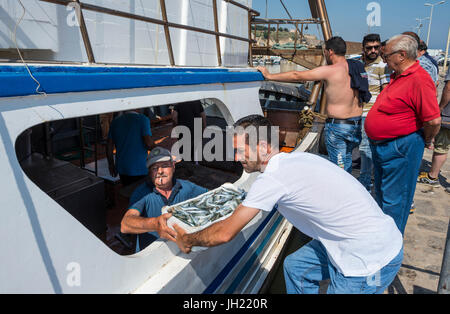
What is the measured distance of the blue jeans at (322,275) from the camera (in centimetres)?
186

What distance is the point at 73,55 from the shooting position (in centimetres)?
227

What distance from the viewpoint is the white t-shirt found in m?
1.58

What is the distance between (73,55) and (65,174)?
1199 mm

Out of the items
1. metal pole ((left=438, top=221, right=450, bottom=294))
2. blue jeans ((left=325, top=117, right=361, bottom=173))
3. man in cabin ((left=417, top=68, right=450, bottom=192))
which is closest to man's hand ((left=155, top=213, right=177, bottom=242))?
metal pole ((left=438, top=221, right=450, bottom=294))

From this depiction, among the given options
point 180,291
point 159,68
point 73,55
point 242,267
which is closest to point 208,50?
point 159,68

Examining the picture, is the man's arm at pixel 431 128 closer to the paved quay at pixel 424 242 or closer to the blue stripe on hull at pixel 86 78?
the paved quay at pixel 424 242

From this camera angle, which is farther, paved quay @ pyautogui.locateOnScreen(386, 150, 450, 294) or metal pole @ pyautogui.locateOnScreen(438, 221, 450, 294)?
paved quay @ pyautogui.locateOnScreen(386, 150, 450, 294)

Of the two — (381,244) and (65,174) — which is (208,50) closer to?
(65,174)

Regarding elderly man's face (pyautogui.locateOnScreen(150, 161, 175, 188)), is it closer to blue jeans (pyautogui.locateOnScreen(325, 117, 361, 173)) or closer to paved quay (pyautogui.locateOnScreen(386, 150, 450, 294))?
blue jeans (pyautogui.locateOnScreen(325, 117, 361, 173))

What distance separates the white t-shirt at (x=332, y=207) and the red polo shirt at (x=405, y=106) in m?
1.26

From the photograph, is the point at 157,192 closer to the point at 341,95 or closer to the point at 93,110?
the point at 93,110

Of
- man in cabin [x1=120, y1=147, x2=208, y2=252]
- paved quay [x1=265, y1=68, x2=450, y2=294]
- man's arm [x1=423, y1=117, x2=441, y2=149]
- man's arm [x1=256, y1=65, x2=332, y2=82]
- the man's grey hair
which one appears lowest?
paved quay [x1=265, y1=68, x2=450, y2=294]

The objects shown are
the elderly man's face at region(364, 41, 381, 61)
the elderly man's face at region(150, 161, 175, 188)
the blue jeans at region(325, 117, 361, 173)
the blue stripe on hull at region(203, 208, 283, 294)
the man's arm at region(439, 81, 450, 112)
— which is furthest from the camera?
the man's arm at region(439, 81, 450, 112)

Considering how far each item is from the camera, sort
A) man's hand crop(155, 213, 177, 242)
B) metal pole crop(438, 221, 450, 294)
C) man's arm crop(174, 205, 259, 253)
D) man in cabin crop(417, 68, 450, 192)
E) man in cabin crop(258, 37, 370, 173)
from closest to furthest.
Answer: man's arm crop(174, 205, 259, 253) < metal pole crop(438, 221, 450, 294) < man's hand crop(155, 213, 177, 242) < man in cabin crop(258, 37, 370, 173) < man in cabin crop(417, 68, 450, 192)
